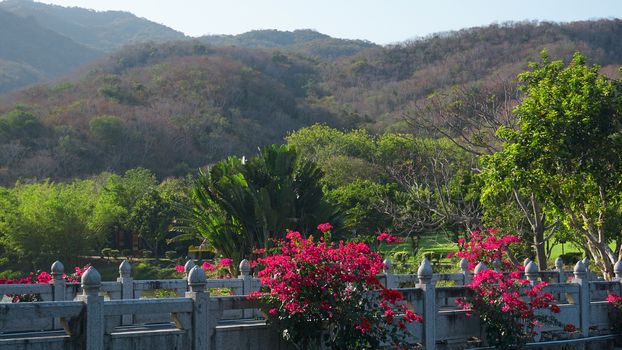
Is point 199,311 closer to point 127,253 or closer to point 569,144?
point 569,144

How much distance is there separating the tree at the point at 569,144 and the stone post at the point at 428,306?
7200 millimetres

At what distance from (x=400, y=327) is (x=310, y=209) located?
1523 centimetres

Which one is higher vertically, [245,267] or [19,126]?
[19,126]

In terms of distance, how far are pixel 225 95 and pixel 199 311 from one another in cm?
11960

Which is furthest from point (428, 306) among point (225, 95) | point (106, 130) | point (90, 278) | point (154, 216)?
point (225, 95)

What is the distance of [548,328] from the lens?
17.7 meters

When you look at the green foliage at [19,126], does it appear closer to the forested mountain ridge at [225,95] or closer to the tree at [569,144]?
the forested mountain ridge at [225,95]

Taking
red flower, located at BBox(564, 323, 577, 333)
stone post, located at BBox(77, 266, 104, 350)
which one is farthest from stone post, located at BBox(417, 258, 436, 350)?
stone post, located at BBox(77, 266, 104, 350)

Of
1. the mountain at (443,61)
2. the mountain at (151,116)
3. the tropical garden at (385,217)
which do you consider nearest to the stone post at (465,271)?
the tropical garden at (385,217)

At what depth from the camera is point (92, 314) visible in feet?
37.4

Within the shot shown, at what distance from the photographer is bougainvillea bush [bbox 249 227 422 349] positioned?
1313 centimetres

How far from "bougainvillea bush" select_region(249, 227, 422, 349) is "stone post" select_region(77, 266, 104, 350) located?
261 centimetres

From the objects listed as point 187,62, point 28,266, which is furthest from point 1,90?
point 28,266

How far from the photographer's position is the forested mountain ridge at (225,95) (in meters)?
94.7
